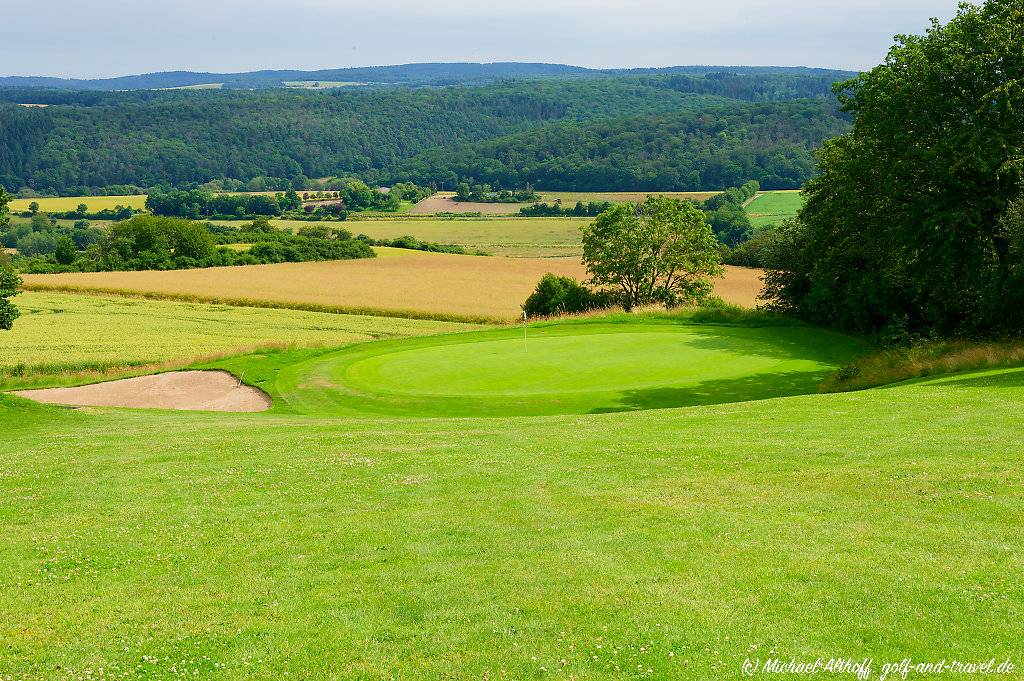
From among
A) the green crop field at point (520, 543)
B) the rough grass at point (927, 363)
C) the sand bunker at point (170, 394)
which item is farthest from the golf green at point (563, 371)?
the green crop field at point (520, 543)

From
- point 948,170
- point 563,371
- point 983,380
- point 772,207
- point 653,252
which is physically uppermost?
point 948,170

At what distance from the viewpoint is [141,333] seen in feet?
199

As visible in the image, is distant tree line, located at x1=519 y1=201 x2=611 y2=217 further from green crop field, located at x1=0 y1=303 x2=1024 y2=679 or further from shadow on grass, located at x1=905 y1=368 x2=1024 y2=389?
green crop field, located at x1=0 y1=303 x2=1024 y2=679

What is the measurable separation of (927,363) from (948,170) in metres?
7.60

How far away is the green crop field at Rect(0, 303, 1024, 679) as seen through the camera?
9.59 metres

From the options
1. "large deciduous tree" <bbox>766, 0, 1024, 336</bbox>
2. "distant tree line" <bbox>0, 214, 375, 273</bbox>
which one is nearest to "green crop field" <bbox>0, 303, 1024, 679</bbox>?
"large deciduous tree" <bbox>766, 0, 1024, 336</bbox>

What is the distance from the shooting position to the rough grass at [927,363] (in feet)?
100

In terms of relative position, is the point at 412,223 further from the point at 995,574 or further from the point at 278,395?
the point at 995,574

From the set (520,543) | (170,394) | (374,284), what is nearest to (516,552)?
(520,543)

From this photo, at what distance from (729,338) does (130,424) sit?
27.7m

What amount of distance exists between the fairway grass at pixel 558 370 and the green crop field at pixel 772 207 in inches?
3858

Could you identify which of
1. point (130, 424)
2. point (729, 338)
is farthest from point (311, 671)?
point (729, 338)

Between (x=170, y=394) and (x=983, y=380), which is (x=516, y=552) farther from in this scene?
(x=170, y=394)

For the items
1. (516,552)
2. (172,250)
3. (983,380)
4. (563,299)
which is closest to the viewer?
(516,552)
